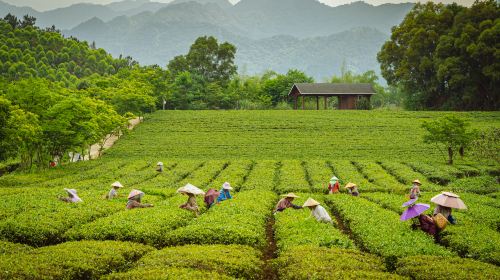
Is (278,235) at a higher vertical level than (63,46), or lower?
lower

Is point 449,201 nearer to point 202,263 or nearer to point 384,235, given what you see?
point 384,235

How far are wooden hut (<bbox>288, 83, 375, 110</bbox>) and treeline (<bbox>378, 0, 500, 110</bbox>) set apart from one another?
7546 mm

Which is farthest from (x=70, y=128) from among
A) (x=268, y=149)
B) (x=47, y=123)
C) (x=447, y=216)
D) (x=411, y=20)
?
(x=411, y=20)

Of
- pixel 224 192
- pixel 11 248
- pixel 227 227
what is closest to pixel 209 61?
pixel 224 192

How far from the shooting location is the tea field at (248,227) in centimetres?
1232

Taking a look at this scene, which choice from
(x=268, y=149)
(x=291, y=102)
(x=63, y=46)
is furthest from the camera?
(x=63, y=46)

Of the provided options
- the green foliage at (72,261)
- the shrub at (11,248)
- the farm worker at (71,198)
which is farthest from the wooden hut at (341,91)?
the shrub at (11,248)

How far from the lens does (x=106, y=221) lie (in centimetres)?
1761

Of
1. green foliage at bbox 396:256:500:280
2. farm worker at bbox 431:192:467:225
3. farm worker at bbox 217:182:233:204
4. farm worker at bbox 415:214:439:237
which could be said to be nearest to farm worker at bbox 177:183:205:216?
farm worker at bbox 217:182:233:204

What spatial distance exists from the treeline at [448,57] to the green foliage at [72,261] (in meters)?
68.8

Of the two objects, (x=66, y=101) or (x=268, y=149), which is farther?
(x=268, y=149)

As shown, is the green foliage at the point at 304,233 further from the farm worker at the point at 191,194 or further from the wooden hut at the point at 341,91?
the wooden hut at the point at 341,91

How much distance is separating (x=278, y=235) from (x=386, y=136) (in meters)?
42.1

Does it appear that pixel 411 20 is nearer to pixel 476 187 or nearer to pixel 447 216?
pixel 476 187
